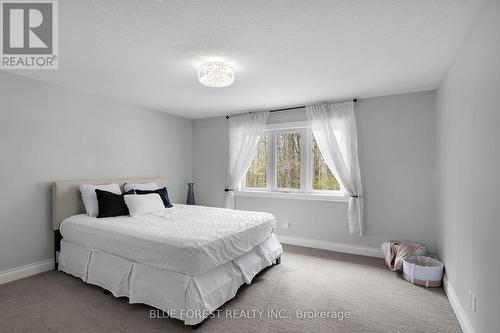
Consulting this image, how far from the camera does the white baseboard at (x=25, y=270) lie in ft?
9.13

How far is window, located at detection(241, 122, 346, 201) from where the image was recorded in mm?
4152

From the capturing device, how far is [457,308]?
2205 millimetres

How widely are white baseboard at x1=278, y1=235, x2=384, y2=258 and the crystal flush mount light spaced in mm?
2960

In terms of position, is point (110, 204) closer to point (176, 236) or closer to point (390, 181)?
point (176, 236)

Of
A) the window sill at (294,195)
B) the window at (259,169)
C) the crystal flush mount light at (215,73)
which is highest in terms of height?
the crystal flush mount light at (215,73)

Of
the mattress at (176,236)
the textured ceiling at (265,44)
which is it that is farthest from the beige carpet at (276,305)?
the textured ceiling at (265,44)

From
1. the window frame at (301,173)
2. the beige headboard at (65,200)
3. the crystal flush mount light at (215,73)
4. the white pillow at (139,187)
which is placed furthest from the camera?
the window frame at (301,173)

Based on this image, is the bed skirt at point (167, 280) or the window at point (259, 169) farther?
the window at point (259, 169)

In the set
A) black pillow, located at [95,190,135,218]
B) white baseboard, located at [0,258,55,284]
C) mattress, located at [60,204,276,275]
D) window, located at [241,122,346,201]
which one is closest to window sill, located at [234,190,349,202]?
window, located at [241,122,346,201]

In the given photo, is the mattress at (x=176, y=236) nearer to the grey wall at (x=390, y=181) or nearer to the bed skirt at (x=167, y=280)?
the bed skirt at (x=167, y=280)

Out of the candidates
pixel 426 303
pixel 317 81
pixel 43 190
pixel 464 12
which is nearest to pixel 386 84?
pixel 317 81

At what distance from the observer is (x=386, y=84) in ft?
10.4

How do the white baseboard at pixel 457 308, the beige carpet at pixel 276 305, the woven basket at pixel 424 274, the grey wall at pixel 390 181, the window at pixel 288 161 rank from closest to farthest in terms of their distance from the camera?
the white baseboard at pixel 457 308, the beige carpet at pixel 276 305, the woven basket at pixel 424 274, the grey wall at pixel 390 181, the window at pixel 288 161

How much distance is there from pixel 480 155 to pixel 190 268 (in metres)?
2.34
